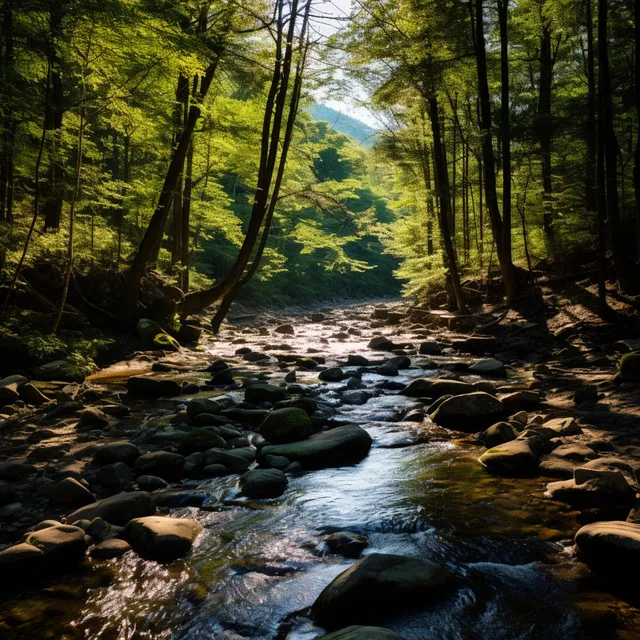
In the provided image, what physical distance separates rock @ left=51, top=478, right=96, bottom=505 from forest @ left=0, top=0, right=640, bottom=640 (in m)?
0.03

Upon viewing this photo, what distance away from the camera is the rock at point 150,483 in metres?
4.40

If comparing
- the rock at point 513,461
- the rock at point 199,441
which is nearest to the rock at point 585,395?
the rock at point 513,461

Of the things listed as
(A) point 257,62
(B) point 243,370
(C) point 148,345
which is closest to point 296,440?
(B) point 243,370

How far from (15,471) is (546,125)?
13911mm

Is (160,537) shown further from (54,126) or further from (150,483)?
(54,126)

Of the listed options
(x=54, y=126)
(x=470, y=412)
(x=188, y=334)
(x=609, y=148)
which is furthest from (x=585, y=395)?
(x=54, y=126)

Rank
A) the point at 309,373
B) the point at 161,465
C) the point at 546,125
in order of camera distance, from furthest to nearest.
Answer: the point at 546,125 < the point at 309,373 < the point at 161,465

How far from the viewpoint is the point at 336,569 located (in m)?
3.11

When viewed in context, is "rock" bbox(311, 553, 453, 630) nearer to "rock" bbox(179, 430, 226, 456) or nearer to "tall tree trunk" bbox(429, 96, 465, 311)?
"rock" bbox(179, 430, 226, 456)

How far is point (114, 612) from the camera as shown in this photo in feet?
8.81

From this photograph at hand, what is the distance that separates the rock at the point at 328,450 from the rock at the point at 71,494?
1.65 m

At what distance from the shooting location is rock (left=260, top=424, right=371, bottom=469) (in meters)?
5.04

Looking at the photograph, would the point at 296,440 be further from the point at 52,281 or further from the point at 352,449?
the point at 52,281

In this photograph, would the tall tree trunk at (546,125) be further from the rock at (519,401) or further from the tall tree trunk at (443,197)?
the rock at (519,401)
